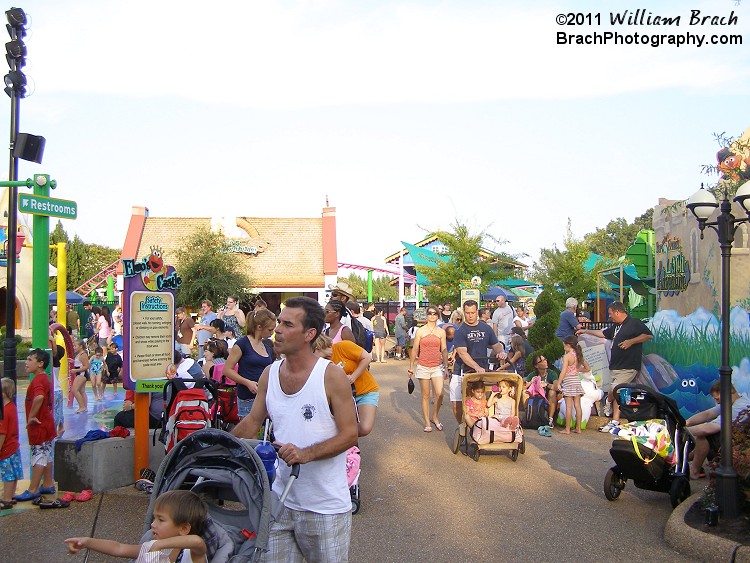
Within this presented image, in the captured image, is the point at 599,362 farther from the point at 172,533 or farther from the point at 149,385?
the point at 172,533

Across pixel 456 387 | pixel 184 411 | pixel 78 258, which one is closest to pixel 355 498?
pixel 184 411

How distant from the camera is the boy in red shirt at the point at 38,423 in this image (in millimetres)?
6934

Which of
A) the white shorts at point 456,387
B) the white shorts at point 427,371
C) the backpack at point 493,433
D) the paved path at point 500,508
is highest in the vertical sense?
the white shorts at point 427,371

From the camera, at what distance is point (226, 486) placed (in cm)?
402

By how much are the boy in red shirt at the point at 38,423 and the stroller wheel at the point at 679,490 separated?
5711mm

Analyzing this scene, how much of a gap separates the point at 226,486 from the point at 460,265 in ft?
87.4

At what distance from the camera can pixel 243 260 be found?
3666 centimetres

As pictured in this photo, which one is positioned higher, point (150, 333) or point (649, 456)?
point (150, 333)

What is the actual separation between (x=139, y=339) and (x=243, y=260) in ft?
95.4

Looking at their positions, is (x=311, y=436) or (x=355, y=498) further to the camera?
(x=355, y=498)

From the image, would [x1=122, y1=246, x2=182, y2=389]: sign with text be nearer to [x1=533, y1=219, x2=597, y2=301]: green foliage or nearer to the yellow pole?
the yellow pole

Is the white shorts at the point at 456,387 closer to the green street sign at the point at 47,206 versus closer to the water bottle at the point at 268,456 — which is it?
the green street sign at the point at 47,206

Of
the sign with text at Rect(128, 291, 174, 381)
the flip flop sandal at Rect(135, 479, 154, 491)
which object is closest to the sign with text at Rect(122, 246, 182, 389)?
the sign with text at Rect(128, 291, 174, 381)

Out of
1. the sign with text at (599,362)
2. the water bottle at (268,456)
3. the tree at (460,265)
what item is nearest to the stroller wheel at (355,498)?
the water bottle at (268,456)
